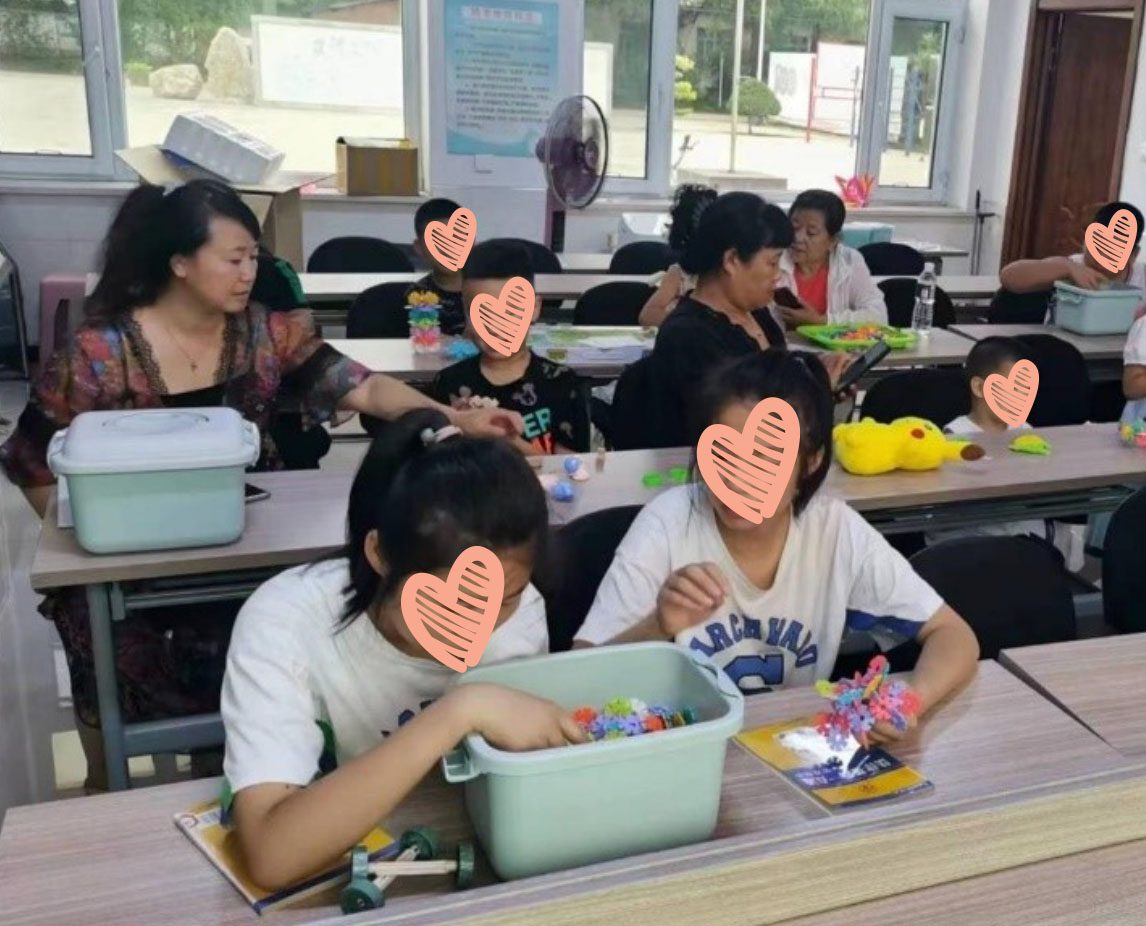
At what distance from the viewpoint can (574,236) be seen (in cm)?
648

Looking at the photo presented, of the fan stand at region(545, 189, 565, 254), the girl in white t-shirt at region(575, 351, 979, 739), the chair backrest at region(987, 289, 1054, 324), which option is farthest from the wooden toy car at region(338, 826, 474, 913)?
the fan stand at region(545, 189, 565, 254)

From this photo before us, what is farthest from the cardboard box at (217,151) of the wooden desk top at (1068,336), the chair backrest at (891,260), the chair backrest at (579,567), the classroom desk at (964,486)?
the chair backrest at (579,567)

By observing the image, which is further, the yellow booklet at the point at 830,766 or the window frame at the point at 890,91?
the window frame at the point at 890,91

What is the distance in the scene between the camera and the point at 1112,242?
416 cm

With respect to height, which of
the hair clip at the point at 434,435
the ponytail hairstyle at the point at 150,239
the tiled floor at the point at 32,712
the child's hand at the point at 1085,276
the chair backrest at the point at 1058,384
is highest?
the ponytail hairstyle at the point at 150,239

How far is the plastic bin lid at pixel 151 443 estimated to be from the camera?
170cm

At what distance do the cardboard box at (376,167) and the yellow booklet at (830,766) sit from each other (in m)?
5.06

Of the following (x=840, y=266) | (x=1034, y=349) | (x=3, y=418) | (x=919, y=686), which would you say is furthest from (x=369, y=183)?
(x=919, y=686)

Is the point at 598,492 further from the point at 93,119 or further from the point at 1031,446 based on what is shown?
the point at 93,119

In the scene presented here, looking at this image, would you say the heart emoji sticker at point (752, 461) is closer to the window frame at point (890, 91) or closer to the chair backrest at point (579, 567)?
the chair backrest at point (579, 567)

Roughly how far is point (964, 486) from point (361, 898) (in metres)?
1.76

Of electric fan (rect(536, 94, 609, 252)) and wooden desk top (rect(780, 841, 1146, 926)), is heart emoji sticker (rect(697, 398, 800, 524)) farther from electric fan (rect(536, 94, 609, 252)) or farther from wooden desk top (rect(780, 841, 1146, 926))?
electric fan (rect(536, 94, 609, 252))

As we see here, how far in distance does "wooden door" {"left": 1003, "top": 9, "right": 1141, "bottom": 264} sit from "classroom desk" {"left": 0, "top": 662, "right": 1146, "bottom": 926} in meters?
6.26

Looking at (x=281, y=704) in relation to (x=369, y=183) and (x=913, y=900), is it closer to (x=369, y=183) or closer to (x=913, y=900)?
(x=913, y=900)
